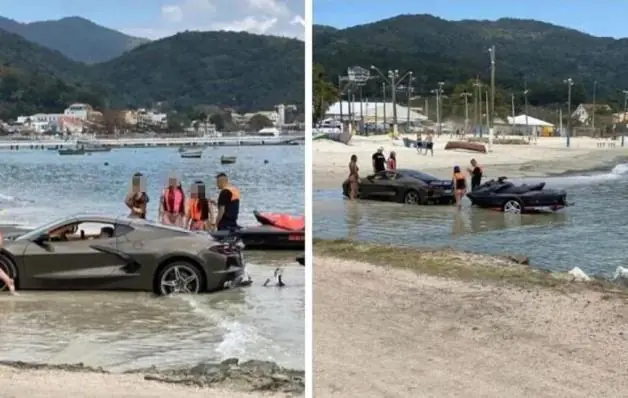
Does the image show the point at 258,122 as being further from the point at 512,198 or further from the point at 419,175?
the point at 512,198

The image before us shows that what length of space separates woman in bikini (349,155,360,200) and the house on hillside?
1.13 metres

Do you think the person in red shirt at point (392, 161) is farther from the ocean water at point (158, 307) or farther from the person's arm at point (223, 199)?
the person's arm at point (223, 199)

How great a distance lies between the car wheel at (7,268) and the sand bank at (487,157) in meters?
1.22

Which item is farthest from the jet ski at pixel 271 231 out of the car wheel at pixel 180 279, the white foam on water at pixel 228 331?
the white foam on water at pixel 228 331

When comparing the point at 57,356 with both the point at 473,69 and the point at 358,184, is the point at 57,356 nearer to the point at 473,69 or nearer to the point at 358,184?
the point at 358,184

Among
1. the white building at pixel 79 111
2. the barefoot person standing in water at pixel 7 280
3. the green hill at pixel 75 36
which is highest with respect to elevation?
the green hill at pixel 75 36

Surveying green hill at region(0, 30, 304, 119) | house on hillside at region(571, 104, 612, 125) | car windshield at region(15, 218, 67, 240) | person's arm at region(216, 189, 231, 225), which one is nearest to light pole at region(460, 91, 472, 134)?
house on hillside at region(571, 104, 612, 125)

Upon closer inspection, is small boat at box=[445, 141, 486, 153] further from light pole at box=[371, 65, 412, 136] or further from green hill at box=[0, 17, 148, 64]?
green hill at box=[0, 17, 148, 64]

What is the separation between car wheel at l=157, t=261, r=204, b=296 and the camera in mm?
3004

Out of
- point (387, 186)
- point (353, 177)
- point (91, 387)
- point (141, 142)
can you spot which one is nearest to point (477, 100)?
point (387, 186)

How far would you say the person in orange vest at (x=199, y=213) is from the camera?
9.95 feet

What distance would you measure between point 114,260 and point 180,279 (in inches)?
9.7

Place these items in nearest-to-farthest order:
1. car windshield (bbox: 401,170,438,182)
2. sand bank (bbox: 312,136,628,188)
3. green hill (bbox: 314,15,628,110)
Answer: green hill (bbox: 314,15,628,110)
sand bank (bbox: 312,136,628,188)
car windshield (bbox: 401,170,438,182)

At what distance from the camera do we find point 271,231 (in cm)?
308
